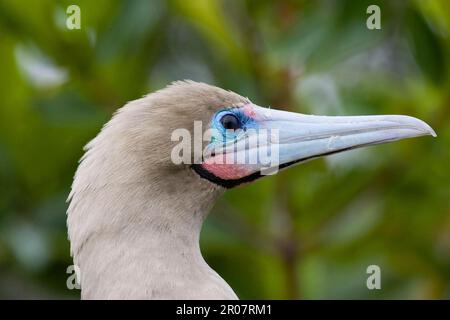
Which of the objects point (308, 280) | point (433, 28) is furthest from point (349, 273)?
point (433, 28)

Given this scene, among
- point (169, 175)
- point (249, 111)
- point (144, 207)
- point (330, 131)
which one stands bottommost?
point (144, 207)

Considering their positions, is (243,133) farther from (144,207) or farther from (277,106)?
(277,106)

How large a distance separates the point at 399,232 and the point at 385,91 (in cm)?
68

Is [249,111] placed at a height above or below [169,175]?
above

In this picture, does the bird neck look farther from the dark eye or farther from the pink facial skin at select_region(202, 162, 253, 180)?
the dark eye

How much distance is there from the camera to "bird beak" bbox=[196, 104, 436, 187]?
338 cm

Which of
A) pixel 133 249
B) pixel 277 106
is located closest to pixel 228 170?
pixel 133 249

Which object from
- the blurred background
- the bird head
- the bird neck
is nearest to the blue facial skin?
the bird head

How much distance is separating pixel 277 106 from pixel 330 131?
1391 mm

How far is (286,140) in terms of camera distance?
11.4ft

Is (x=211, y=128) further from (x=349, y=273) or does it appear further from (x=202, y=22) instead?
(x=349, y=273)

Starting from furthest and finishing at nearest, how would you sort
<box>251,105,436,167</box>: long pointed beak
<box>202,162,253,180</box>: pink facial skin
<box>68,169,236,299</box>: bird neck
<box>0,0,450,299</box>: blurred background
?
<box>0,0,450,299</box>: blurred background
<box>202,162,253,180</box>: pink facial skin
<box>251,105,436,167</box>: long pointed beak
<box>68,169,236,299</box>: bird neck
